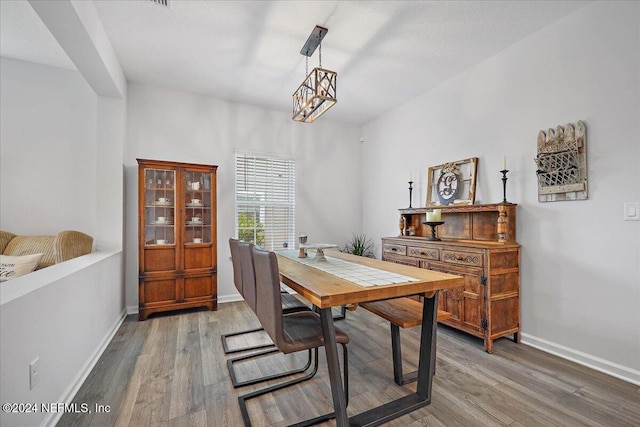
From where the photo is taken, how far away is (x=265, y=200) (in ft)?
14.1

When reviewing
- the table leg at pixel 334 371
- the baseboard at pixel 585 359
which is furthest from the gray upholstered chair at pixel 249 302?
the baseboard at pixel 585 359

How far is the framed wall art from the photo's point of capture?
10.2ft

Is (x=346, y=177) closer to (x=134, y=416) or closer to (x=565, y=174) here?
(x=565, y=174)

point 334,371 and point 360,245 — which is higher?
point 360,245

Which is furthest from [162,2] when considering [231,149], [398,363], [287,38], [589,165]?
[589,165]

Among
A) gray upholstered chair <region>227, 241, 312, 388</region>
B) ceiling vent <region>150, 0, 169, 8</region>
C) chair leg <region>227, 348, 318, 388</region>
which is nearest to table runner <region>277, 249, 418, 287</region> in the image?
gray upholstered chair <region>227, 241, 312, 388</region>

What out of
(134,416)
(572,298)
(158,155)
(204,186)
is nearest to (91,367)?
(134,416)

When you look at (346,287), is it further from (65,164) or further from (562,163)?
(65,164)

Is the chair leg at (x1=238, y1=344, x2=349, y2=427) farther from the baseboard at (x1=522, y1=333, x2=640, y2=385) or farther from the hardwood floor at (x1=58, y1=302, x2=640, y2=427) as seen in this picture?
the baseboard at (x1=522, y1=333, x2=640, y2=385)

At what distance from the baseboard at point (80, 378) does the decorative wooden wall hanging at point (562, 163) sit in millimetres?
3764

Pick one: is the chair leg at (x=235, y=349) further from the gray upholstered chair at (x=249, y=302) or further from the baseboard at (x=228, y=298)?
the baseboard at (x=228, y=298)

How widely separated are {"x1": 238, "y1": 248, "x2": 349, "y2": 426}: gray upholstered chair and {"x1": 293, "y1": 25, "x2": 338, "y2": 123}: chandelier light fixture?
4.08 feet

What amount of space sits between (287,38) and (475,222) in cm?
262

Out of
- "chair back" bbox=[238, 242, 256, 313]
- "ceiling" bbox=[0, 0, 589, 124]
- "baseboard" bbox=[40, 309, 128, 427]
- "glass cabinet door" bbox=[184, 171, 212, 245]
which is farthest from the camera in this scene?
"glass cabinet door" bbox=[184, 171, 212, 245]
